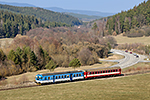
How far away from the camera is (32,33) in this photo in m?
174

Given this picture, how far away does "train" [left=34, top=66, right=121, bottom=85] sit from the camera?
41.1 meters

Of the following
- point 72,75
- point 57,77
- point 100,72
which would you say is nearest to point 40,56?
point 100,72

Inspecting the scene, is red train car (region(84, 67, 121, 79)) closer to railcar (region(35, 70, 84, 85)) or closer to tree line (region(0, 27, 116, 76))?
railcar (region(35, 70, 84, 85))

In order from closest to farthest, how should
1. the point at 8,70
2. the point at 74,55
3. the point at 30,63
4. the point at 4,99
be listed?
the point at 4,99 < the point at 8,70 < the point at 30,63 < the point at 74,55

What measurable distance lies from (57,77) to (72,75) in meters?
3.90

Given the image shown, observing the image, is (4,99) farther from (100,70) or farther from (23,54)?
(23,54)

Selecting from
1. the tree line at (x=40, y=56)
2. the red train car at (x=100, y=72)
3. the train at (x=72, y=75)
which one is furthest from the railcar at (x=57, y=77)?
the tree line at (x=40, y=56)

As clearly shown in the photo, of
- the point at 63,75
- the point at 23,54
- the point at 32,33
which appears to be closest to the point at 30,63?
the point at 23,54

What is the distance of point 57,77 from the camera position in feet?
139

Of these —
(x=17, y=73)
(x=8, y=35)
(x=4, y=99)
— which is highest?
(x=8, y=35)

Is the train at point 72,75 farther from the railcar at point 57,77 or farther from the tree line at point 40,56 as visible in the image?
the tree line at point 40,56

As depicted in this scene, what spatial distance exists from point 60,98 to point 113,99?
8579mm

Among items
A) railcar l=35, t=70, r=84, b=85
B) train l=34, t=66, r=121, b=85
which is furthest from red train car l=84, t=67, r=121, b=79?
railcar l=35, t=70, r=84, b=85

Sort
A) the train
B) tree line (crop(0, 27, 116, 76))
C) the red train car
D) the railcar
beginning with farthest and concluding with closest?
tree line (crop(0, 27, 116, 76)), the red train car, the train, the railcar
